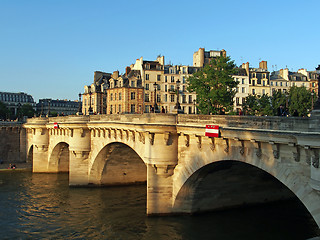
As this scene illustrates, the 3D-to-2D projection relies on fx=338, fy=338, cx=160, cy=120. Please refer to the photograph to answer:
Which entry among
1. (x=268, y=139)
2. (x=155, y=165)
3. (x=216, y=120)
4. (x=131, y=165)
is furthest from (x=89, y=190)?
(x=268, y=139)

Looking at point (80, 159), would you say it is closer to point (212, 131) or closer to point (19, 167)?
point (19, 167)

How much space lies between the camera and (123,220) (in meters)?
27.3

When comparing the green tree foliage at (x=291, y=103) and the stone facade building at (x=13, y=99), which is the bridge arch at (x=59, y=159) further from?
the stone facade building at (x=13, y=99)

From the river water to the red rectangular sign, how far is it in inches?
297

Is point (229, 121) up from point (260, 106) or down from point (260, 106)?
down

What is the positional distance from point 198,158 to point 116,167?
19.3 meters

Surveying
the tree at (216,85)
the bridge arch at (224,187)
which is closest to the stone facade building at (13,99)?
the tree at (216,85)

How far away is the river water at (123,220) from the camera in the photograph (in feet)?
77.8

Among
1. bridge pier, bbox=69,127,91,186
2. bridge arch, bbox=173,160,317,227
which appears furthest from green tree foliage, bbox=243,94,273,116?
bridge pier, bbox=69,127,91,186

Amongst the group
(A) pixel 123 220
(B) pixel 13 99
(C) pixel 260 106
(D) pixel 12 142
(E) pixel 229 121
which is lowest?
(A) pixel 123 220

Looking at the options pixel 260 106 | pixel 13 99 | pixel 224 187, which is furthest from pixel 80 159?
pixel 13 99

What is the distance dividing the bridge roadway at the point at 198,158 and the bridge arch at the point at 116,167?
4.5 inches

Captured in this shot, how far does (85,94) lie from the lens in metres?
84.0

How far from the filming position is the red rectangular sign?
1952cm
